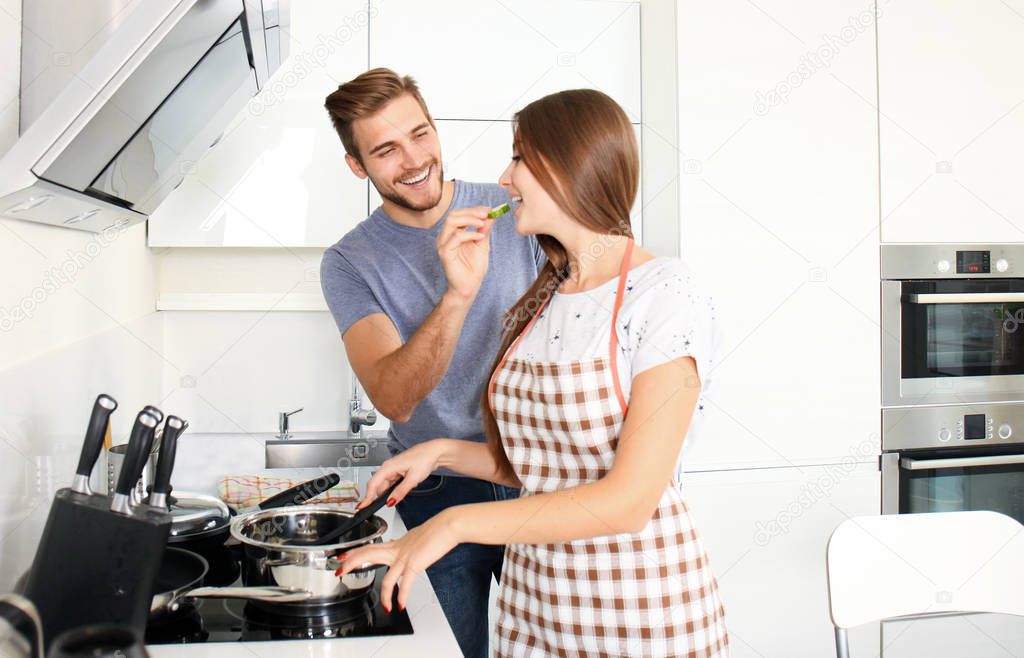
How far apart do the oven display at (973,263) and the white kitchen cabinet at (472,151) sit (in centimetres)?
118

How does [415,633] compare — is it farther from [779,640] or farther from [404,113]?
[779,640]

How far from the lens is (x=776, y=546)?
2.05m

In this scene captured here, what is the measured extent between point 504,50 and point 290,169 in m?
0.61

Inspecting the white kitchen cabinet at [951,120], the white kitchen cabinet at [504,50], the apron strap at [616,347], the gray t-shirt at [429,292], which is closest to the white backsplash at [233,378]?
the gray t-shirt at [429,292]

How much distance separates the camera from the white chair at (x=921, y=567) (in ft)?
4.41

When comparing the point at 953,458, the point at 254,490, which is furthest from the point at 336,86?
the point at 953,458

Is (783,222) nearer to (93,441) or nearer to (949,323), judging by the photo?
(949,323)

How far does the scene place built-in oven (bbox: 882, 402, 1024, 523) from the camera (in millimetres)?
2123

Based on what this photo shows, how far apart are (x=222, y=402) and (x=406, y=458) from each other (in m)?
1.31

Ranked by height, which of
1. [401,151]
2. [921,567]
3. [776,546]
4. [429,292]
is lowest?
[776,546]

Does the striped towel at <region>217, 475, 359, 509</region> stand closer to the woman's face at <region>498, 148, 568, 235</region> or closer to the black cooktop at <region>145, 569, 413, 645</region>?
the black cooktop at <region>145, 569, 413, 645</region>

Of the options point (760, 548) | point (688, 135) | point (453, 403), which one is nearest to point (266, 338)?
point (453, 403)

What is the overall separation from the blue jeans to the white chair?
1.84ft

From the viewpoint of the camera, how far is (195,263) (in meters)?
2.32
